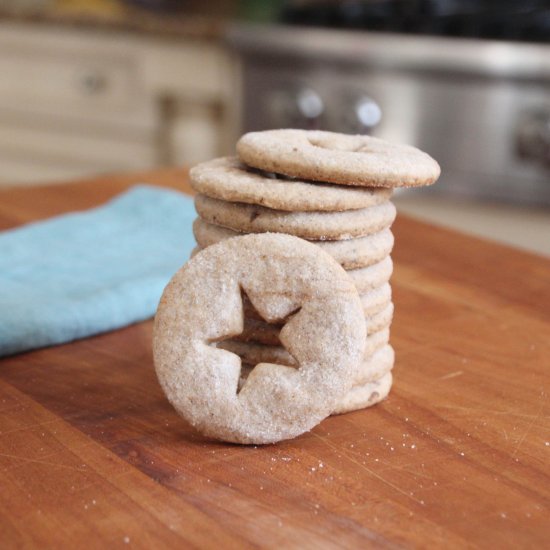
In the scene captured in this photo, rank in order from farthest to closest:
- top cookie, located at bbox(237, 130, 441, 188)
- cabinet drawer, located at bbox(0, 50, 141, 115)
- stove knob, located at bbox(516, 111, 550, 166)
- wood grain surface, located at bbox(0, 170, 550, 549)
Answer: cabinet drawer, located at bbox(0, 50, 141, 115) < stove knob, located at bbox(516, 111, 550, 166) < top cookie, located at bbox(237, 130, 441, 188) < wood grain surface, located at bbox(0, 170, 550, 549)

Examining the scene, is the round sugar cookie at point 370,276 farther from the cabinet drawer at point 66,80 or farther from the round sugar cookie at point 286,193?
the cabinet drawer at point 66,80

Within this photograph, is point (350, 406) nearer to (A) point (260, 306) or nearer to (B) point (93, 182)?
(A) point (260, 306)

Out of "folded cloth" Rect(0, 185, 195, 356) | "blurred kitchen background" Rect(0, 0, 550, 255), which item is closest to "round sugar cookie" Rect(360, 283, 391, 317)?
"folded cloth" Rect(0, 185, 195, 356)

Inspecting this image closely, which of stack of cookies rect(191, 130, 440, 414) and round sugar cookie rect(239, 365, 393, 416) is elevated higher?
stack of cookies rect(191, 130, 440, 414)

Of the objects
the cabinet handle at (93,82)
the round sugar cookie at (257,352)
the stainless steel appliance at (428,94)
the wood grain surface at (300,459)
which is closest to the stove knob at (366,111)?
the stainless steel appliance at (428,94)

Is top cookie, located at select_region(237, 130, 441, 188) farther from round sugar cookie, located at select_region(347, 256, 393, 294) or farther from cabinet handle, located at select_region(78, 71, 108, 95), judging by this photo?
cabinet handle, located at select_region(78, 71, 108, 95)

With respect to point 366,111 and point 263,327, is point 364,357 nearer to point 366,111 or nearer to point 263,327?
point 263,327

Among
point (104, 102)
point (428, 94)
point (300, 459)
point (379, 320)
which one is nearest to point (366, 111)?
point (428, 94)
